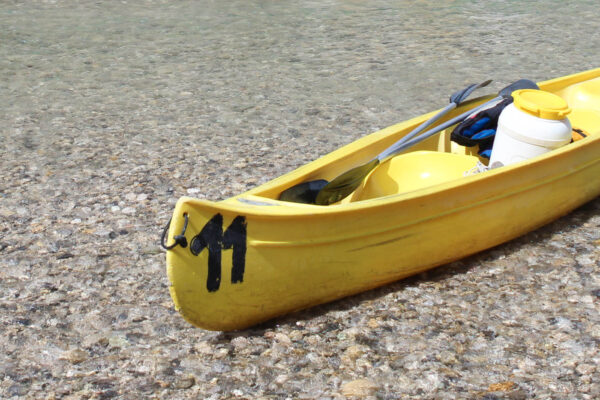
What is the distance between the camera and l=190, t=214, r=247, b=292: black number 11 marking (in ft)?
9.24

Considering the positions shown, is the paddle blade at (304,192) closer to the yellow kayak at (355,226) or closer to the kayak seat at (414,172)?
the yellow kayak at (355,226)

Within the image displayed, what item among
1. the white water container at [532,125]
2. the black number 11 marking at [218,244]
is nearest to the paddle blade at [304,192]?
the black number 11 marking at [218,244]

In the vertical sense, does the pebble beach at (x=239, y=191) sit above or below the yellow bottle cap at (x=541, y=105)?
below

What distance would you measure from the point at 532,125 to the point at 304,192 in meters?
1.24

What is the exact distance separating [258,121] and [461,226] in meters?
2.68

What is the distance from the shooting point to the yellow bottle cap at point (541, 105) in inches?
142

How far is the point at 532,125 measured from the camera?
3658mm

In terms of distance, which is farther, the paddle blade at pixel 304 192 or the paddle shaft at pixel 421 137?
the paddle shaft at pixel 421 137

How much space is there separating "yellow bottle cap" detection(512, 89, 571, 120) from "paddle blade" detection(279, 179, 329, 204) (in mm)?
1103

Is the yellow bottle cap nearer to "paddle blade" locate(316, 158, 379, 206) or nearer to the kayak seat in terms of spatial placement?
the kayak seat

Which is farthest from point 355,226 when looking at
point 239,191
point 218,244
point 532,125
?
point 239,191

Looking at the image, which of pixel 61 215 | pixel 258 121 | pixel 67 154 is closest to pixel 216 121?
pixel 258 121

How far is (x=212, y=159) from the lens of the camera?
5090 mm

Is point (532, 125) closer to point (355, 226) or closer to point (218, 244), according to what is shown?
point (355, 226)
